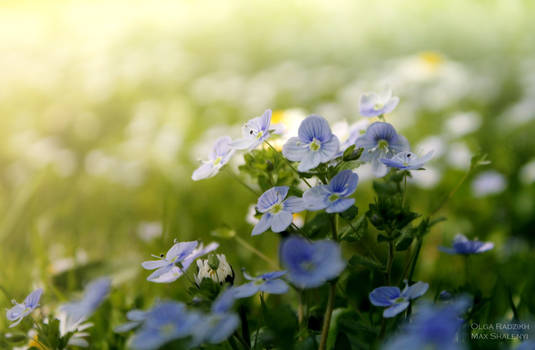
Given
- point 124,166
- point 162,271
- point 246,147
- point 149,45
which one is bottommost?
point 149,45

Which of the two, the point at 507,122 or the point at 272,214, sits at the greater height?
the point at 272,214

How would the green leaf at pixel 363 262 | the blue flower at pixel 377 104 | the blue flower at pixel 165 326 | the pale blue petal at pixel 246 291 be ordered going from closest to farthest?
the blue flower at pixel 165 326, the pale blue petal at pixel 246 291, the green leaf at pixel 363 262, the blue flower at pixel 377 104

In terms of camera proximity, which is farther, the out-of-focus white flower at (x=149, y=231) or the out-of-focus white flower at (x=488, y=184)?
the out-of-focus white flower at (x=488, y=184)

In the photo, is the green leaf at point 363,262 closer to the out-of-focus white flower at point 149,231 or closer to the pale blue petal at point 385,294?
the pale blue petal at point 385,294

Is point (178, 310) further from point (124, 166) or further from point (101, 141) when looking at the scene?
point (101, 141)

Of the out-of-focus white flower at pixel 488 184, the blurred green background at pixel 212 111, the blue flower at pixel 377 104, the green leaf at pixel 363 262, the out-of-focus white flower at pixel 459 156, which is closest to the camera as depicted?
the green leaf at pixel 363 262

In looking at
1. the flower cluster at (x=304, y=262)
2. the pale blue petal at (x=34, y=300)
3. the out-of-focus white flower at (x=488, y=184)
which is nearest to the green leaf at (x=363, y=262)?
the flower cluster at (x=304, y=262)

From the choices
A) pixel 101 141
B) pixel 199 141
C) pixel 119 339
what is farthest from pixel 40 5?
pixel 119 339
